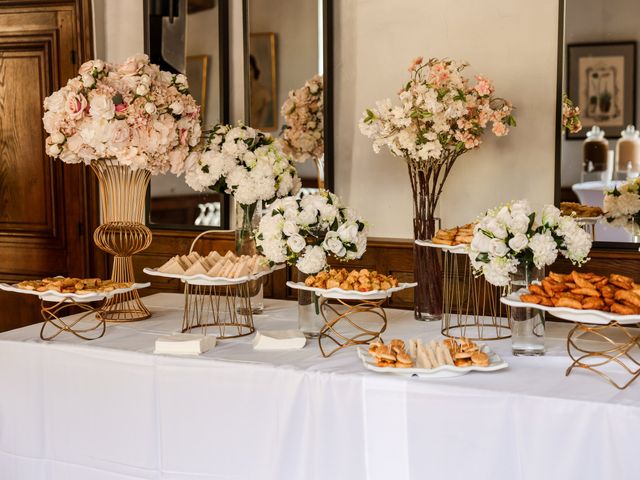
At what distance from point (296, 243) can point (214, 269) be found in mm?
399

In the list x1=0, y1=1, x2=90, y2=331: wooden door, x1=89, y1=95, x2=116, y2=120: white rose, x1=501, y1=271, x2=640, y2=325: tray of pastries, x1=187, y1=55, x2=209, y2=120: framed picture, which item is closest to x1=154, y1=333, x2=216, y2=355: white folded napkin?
x1=89, y1=95, x2=116, y2=120: white rose

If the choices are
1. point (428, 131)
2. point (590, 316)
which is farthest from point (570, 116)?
point (590, 316)

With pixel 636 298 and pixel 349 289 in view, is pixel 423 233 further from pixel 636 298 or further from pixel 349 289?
pixel 636 298

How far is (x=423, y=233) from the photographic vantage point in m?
3.26

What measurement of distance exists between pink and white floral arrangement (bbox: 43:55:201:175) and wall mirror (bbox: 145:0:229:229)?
1.50 metres

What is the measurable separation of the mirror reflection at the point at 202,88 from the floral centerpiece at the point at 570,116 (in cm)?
188

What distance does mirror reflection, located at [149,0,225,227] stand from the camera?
4.71m

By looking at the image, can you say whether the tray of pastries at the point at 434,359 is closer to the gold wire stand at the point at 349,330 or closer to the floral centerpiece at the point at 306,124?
the gold wire stand at the point at 349,330

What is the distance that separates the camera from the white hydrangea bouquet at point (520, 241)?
8.33 feet

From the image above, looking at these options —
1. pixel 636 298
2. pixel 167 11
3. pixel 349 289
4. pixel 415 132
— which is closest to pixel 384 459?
pixel 349 289

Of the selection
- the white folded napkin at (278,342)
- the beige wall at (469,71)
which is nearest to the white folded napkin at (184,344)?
the white folded napkin at (278,342)

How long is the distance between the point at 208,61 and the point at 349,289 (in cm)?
245

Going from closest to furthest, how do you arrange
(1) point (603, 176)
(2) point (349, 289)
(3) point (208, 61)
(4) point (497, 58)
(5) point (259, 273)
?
(2) point (349, 289) < (5) point (259, 273) < (1) point (603, 176) < (4) point (497, 58) < (3) point (208, 61)

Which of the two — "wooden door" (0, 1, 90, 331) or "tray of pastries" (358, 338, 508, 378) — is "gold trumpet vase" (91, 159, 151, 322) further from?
"wooden door" (0, 1, 90, 331)
